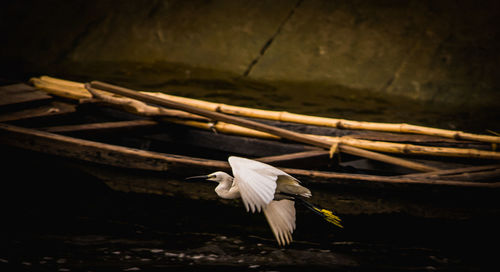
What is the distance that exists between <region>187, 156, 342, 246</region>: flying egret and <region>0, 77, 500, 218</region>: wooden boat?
1.72 ft

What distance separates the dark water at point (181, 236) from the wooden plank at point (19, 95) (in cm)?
55

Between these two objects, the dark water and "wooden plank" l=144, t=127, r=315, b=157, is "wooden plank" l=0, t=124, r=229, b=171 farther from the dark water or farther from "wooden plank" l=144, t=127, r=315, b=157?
"wooden plank" l=144, t=127, r=315, b=157

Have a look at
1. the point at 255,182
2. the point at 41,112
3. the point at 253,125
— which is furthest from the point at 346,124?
the point at 41,112

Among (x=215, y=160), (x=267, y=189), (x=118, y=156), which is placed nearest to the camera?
(x=267, y=189)

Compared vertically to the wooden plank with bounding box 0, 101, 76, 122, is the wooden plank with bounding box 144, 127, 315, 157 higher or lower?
lower

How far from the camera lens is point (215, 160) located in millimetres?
2846

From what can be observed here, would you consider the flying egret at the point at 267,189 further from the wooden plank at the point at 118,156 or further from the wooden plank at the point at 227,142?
the wooden plank at the point at 227,142

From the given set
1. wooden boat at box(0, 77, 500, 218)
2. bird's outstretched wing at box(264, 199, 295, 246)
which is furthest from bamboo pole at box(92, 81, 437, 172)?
bird's outstretched wing at box(264, 199, 295, 246)

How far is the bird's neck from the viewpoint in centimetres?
174

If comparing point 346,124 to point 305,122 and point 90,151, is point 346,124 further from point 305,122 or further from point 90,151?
point 90,151

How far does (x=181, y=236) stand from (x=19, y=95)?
1.51 m

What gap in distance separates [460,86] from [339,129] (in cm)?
285

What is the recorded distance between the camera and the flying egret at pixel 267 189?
5.05 ft

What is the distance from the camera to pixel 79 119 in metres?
3.43
